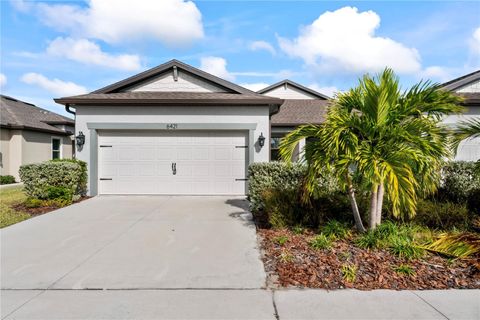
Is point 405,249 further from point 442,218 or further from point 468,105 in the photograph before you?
point 468,105

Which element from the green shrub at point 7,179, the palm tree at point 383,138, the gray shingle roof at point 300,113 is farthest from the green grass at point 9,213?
the gray shingle roof at point 300,113

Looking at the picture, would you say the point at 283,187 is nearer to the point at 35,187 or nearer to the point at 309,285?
the point at 309,285

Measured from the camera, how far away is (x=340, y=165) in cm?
454

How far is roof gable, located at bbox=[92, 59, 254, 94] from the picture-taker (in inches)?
426

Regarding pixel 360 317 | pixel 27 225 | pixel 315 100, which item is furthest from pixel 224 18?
pixel 315 100

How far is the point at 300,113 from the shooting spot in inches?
600

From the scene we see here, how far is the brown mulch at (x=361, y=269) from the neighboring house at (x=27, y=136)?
16151 mm

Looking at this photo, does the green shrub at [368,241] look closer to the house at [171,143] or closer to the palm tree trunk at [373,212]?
the palm tree trunk at [373,212]

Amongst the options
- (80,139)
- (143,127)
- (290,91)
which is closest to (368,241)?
(143,127)

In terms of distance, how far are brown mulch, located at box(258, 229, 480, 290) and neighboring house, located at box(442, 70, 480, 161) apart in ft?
28.8

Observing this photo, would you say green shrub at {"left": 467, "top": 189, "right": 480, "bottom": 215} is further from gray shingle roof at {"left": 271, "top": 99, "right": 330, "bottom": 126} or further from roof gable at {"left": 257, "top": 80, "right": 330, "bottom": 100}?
roof gable at {"left": 257, "top": 80, "right": 330, "bottom": 100}

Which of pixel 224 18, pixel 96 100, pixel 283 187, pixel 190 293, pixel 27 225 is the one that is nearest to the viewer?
pixel 190 293

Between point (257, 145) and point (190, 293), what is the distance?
23.3 ft

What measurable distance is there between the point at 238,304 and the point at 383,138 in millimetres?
3417
